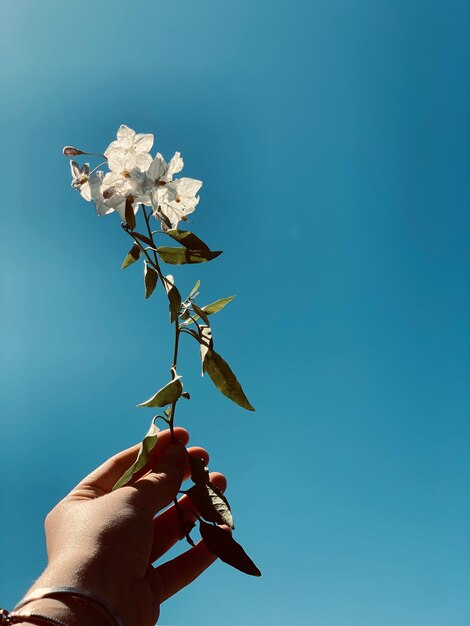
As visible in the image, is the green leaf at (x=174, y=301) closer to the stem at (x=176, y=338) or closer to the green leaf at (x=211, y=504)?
the stem at (x=176, y=338)

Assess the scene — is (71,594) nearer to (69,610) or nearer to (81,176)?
(69,610)

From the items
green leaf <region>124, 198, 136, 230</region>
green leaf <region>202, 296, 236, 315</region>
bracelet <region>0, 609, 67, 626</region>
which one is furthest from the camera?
green leaf <region>202, 296, 236, 315</region>

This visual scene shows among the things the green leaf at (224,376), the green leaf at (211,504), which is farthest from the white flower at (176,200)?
the green leaf at (211,504)

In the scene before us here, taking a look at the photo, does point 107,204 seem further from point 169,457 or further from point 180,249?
point 169,457

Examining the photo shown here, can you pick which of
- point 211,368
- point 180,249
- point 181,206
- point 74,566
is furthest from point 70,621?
point 181,206

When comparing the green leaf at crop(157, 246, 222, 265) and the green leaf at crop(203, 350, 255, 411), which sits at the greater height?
the green leaf at crop(157, 246, 222, 265)

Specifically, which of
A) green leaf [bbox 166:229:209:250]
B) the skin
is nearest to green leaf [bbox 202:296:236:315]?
green leaf [bbox 166:229:209:250]

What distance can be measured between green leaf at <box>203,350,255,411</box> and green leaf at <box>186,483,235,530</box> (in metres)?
0.18

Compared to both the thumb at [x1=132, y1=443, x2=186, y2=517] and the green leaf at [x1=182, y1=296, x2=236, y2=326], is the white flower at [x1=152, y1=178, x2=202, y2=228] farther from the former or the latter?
the thumb at [x1=132, y1=443, x2=186, y2=517]

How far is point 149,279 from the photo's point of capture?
1.12m

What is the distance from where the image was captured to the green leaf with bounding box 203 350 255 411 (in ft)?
3.64

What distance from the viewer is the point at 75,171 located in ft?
3.62

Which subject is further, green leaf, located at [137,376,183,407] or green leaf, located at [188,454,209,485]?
green leaf, located at [188,454,209,485]

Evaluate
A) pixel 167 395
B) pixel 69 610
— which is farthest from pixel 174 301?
pixel 69 610
